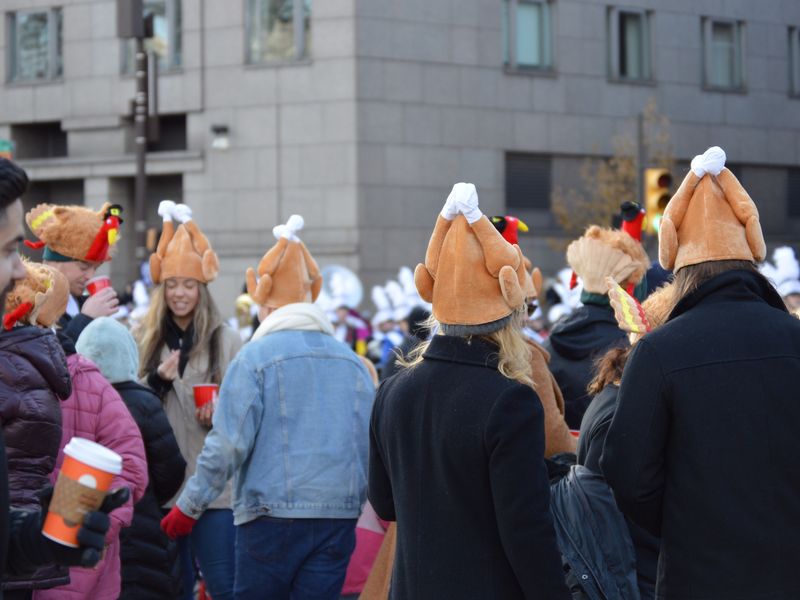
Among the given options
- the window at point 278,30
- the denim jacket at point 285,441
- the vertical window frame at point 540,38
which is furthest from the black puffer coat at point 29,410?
the vertical window frame at point 540,38

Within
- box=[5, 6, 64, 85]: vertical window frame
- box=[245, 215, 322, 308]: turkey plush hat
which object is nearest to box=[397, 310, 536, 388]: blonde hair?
box=[245, 215, 322, 308]: turkey plush hat

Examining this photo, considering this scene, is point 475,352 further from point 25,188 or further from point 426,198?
point 426,198

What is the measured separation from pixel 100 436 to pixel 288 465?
2.95 feet

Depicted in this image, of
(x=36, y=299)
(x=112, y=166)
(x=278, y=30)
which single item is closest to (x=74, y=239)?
(x=36, y=299)

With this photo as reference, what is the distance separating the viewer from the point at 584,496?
444cm

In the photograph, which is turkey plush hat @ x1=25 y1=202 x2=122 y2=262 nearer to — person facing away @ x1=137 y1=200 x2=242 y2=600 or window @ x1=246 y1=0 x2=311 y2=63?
person facing away @ x1=137 y1=200 x2=242 y2=600

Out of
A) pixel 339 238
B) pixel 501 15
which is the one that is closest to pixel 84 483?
pixel 339 238

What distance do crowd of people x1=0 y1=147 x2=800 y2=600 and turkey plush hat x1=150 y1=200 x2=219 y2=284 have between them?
131 cm

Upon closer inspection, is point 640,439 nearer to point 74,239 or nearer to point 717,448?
point 717,448

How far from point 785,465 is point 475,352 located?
3.28 ft

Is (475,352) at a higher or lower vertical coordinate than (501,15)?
lower

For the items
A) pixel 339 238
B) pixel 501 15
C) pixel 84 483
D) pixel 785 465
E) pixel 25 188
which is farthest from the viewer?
pixel 501 15

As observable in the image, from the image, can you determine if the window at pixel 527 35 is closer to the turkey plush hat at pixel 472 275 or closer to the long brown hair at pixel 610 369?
the long brown hair at pixel 610 369

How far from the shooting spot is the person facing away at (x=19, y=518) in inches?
118
